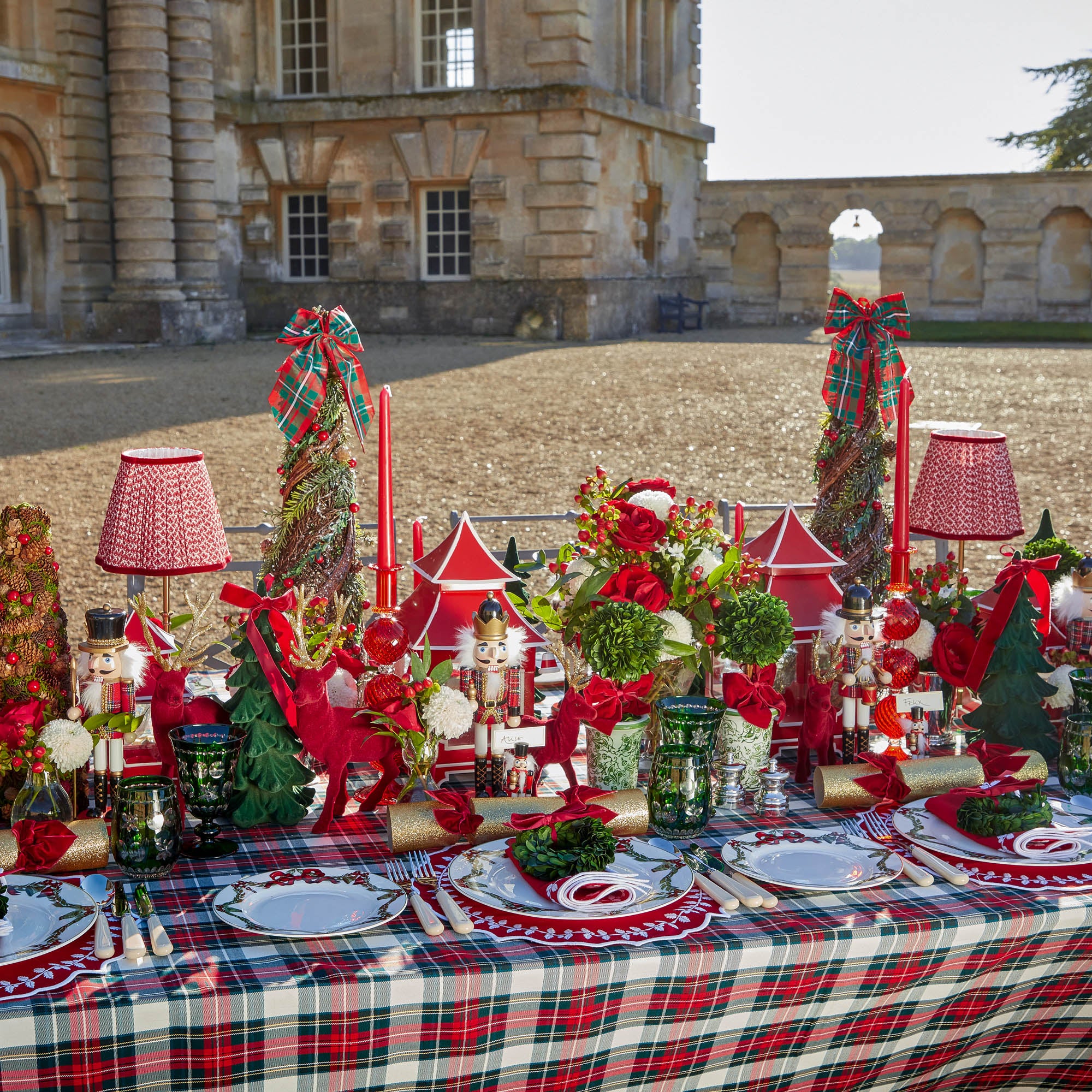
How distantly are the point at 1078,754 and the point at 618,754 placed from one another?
2.47ft

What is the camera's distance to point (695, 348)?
781 inches

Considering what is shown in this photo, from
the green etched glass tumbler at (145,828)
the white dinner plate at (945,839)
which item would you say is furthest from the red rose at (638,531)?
the green etched glass tumbler at (145,828)

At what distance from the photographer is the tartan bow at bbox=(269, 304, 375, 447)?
264 cm

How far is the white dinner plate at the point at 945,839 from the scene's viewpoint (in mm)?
1910

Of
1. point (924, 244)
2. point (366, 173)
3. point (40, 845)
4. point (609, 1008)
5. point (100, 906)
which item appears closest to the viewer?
point (609, 1008)

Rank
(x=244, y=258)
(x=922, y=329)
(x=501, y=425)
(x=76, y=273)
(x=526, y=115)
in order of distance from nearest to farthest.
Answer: (x=501, y=425) < (x=76, y=273) < (x=526, y=115) < (x=244, y=258) < (x=922, y=329)

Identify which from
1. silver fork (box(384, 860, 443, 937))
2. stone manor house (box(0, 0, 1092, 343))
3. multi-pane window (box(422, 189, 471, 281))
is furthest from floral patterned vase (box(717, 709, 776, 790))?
multi-pane window (box(422, 189, 471, 281))

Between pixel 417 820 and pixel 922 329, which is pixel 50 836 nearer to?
pixel 417 820

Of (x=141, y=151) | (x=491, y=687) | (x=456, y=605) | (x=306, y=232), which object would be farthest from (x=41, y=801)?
(x=306, y=232)

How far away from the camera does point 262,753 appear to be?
6.79 feet

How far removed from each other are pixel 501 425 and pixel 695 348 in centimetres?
837

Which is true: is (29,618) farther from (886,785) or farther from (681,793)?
(886,785)

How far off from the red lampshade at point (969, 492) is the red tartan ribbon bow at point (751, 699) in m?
0.90

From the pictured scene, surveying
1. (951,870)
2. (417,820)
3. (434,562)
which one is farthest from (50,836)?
(951,870)
